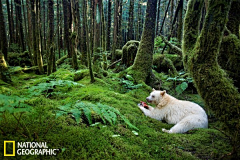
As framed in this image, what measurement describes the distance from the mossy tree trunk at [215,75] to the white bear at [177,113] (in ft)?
3.99

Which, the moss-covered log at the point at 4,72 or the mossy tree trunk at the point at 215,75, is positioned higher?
the mossy tree trunk at the point at 215,75

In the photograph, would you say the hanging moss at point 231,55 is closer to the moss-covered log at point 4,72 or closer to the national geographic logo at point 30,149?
the national geographic logo at point 30,149

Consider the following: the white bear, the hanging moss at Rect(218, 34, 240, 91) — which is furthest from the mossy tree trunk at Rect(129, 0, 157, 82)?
the hanging moss at Rect(218, 34, 240, 91)

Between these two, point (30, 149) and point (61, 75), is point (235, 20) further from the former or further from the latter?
point (30, 149)

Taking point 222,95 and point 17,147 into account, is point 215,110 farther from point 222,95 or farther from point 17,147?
point 17,147

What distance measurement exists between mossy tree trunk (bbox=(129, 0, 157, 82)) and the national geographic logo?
5.48 meters

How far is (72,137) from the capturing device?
210cm

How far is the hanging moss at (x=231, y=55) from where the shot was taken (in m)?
4.11

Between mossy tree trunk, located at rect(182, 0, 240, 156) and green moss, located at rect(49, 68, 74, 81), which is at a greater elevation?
mossy tree trunk, located at rect(182, 0, 240, 156)

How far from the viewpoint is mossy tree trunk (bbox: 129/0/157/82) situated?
23.0 feet

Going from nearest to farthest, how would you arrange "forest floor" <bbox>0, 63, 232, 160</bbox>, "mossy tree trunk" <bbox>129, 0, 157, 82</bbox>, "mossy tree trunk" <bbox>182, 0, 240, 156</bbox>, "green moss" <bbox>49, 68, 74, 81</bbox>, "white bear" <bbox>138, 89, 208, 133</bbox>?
"forest floor" <bbox>0, 63, 232, 160</bbox>
"mossy tree trunk" <bbox>182, 0, 240, 156</bbox>
"white bear" <bbox>138, 89, 208, 133</bbox>
"green moss" <bbox>49, 68, 74, 81</bbox>
"mossy tree trunk" <bbox>129, 0, 157, 82</bbox>

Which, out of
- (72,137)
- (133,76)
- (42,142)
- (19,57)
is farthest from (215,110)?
(19,57)

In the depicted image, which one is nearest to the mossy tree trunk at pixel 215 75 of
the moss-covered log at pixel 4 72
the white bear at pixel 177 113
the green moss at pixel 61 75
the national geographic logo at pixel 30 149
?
the white bear at pixel 177 113

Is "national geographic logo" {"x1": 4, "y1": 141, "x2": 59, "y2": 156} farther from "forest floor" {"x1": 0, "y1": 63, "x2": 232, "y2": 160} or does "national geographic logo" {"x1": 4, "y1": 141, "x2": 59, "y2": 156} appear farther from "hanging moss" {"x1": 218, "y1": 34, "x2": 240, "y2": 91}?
A: "hanging moss" {"x1": 218, "y1": 34, "x2": 240, "y2": 91}
